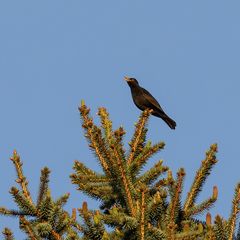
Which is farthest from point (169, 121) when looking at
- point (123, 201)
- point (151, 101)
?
point (123, 201)

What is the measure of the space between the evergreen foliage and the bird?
173 inches

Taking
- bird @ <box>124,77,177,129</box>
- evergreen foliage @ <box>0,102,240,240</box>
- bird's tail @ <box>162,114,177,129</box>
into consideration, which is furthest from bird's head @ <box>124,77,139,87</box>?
evergreen foliage @ <box>0,102,240,240</box>

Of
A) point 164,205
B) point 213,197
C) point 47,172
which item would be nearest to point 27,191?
point 47,172

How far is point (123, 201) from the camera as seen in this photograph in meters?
5.10

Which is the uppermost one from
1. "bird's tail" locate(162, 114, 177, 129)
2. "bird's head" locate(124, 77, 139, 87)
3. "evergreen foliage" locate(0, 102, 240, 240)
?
"bird's head" locate(124, 77, 139, 87)

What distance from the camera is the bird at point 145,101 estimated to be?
406 inches

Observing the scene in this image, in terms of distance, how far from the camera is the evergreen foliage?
409 centimetres

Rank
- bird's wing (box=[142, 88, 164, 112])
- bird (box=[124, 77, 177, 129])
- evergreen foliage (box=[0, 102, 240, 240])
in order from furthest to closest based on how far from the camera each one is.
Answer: bird's wing (box=[142, 88, 164, 112])
bird (box=[124, 77, 177, 129])
evergreen foliage (box=[0, 102, 240, 240])

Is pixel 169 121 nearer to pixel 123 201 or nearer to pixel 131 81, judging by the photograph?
pixel 131 81

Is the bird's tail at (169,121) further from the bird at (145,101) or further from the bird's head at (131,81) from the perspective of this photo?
the bird's head at (131,81)

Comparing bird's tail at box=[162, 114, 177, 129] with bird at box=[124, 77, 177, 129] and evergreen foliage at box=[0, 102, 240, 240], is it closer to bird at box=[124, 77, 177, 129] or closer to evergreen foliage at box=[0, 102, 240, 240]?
bird at box=[124, 77, 177, 129]

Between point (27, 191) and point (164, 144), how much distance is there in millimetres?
1403

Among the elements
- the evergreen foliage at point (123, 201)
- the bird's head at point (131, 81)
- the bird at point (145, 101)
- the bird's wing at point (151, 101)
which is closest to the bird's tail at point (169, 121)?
the bird at point (145, 101)

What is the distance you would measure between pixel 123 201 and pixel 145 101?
5.89m
